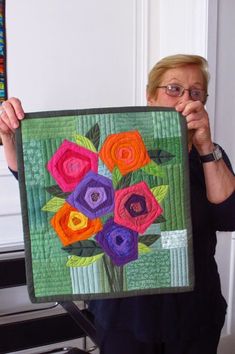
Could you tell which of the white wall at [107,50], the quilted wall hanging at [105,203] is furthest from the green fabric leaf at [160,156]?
the white wall at [107,50]

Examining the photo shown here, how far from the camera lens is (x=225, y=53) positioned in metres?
1.70

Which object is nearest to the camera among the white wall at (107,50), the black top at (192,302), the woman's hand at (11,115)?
the woman's hand at (11,115)

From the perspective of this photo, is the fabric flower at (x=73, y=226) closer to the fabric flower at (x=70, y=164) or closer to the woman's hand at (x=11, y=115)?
the fabric flower at (x=70, y=164)

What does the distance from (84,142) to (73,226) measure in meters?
0.18

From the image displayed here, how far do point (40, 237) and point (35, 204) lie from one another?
0.07 m

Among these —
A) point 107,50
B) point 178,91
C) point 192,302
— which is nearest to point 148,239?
point 192,302

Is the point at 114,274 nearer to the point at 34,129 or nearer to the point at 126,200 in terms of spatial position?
the point at 126,200

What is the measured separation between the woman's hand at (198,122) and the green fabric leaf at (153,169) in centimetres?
A: 11

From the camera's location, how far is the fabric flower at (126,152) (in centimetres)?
85

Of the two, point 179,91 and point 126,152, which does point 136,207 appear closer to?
point 126,152

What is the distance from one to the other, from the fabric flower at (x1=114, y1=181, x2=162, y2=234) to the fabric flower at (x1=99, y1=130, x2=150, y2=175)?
5 centimetres

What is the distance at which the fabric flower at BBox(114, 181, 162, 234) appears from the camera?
863 mm

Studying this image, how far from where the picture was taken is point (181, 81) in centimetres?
98

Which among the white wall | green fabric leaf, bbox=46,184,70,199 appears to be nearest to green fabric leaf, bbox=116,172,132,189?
green fabric leaf, bbox=46,184,70,199
